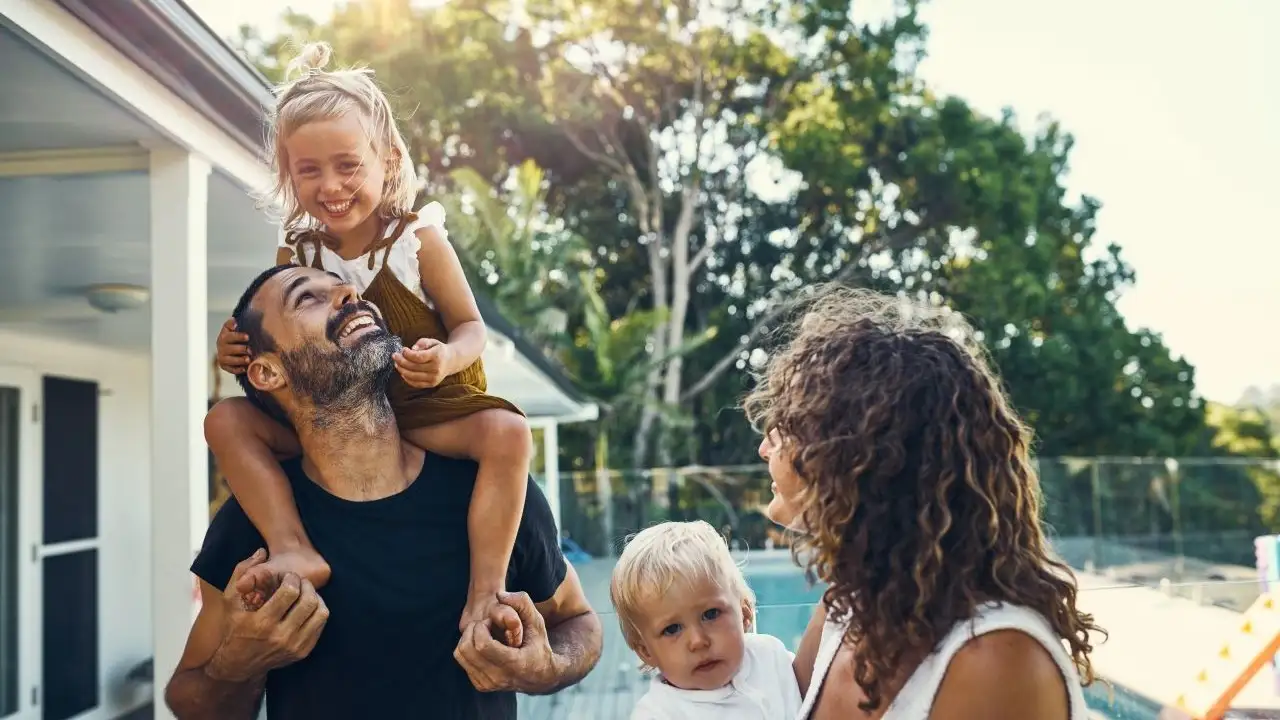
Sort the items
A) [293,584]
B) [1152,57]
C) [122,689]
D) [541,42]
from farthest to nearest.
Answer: [1152,57] → [541,42] → [122,689] → [293,584]

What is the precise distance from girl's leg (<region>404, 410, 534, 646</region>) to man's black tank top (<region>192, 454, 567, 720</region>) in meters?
0.05

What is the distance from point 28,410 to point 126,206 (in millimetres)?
3136

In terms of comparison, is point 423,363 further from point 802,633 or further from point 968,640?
point 802,633

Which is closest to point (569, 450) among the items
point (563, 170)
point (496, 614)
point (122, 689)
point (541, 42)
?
point (563, 170)

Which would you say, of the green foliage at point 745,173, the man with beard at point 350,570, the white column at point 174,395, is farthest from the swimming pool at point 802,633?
the green foliage at point 745,173

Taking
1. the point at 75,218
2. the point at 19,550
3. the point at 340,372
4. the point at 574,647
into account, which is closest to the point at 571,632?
the point at 574,647

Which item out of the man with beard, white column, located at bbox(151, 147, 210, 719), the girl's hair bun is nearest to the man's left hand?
the man with beard

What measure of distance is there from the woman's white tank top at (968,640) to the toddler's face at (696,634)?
1.80 ft

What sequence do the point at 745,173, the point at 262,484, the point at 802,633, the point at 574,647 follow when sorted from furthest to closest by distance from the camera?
the point at 745,173 → the point at 802,633 → the point at 574,647 → the point at 262,484

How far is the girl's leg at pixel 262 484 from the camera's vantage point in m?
1.46

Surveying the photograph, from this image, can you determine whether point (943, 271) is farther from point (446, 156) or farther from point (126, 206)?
point (126, 206)

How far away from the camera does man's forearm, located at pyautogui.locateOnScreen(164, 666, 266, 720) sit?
1.54 m

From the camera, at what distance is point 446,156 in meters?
22.3

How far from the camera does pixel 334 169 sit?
155 centimetres
